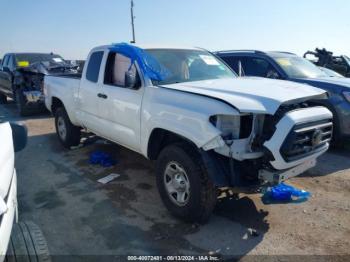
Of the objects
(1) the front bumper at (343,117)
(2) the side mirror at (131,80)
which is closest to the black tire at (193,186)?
(2) the side mirror at (131,80)

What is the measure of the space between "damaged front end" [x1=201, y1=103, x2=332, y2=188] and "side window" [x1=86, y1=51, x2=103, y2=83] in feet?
8.48

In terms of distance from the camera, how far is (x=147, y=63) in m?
4.11

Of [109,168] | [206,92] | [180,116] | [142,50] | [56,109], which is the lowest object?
[109,168]

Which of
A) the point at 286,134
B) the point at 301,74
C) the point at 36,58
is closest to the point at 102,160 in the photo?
the point at 286,134

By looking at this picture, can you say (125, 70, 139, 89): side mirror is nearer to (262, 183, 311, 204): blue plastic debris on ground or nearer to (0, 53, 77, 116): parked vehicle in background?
(262, 183, 311, 204): blue plastic debris on ground

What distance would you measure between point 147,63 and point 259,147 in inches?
70.4

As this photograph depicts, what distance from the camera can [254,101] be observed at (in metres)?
3.11

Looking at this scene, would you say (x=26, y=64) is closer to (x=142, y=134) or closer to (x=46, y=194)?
(x=46, y=194)

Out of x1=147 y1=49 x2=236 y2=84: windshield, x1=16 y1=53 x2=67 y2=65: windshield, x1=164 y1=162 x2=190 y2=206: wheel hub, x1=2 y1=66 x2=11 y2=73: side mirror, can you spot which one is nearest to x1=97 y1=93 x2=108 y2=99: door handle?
x1=147 y1=49 x2=236 y2=84: windshield

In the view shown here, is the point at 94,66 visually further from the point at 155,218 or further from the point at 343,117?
the point at 343,117

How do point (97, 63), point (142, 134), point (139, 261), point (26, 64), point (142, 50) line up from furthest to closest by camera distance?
point (26, 64)
point (97, 63)
point (142, 50)
point (142, 134)
point (139, 261)

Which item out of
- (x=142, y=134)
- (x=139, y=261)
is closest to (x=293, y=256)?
(x=139, y=261)

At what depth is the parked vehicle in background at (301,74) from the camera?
239 inches

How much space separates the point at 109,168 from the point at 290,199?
110 inches
